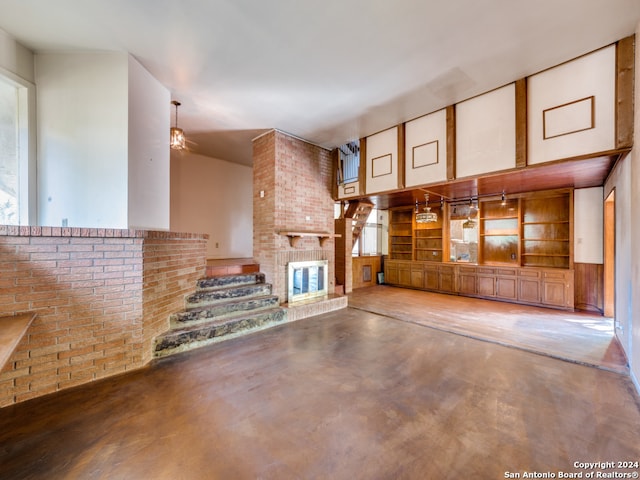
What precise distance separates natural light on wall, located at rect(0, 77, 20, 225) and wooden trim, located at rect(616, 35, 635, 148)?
6.52 meters

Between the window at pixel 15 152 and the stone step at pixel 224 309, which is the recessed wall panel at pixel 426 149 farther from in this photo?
the window at pixel 15 152

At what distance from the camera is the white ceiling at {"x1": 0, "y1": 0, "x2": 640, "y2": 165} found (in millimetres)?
2355

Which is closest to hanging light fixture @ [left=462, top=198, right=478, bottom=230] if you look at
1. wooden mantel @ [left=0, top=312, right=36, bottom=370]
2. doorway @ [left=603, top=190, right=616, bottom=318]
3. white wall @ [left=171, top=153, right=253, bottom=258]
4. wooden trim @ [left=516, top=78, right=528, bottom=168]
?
doorway @ [left=603, top=190, right=616, bottom=318]

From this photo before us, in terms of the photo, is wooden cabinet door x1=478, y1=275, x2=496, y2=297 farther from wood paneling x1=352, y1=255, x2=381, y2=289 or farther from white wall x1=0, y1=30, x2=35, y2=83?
white wall x1=0, y1=30, x2=35, y2=83

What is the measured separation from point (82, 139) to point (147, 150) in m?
0.63

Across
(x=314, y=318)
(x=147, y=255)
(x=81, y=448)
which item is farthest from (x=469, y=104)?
(x=81, y=448)

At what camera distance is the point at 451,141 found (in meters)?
3.99

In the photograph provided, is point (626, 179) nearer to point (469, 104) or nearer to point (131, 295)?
point (469, 104)

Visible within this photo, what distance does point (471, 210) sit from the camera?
21.6 ft

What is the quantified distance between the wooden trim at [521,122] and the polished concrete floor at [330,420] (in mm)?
2552

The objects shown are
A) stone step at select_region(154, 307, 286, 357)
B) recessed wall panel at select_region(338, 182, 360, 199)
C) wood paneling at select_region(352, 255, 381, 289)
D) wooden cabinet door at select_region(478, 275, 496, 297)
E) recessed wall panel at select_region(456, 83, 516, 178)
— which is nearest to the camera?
stone step at select_region(154, 307, 286, 357)

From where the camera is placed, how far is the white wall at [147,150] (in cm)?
306

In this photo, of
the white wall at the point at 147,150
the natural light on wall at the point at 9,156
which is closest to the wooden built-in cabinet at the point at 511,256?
the white wall at the point at 147,150

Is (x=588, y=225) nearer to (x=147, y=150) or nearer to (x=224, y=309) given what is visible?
(x=224, y=309)
